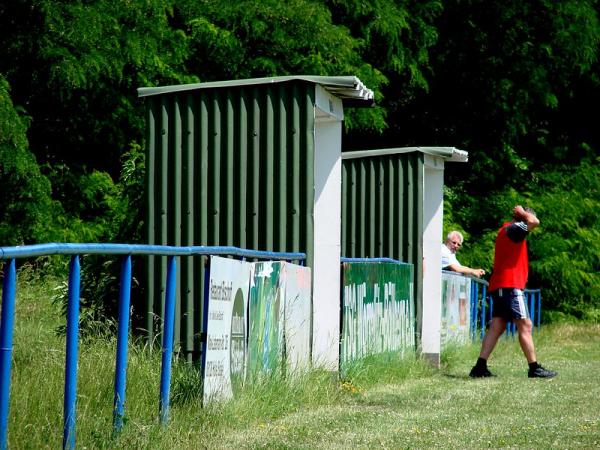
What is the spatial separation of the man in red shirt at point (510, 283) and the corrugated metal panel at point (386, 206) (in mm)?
1898

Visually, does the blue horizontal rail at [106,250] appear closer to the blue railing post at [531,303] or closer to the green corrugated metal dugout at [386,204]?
the green corrugated metal dugout at [386,204]

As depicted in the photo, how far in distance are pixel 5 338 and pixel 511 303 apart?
897cm

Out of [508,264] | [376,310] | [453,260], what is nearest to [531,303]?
[453,260]

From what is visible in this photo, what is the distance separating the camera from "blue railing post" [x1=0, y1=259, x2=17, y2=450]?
16.9 ft

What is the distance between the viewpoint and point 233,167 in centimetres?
1107

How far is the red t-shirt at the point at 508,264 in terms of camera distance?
44.5 ft

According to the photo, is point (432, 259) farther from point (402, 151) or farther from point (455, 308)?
point (455, 308)

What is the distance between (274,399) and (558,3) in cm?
2256

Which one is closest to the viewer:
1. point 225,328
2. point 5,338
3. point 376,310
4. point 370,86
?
point 5,338

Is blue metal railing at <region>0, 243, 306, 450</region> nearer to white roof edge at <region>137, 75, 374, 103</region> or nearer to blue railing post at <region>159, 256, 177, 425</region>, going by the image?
blue railing post at <region>159, 256, 177, 425</region>

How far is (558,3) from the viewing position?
2995 cm

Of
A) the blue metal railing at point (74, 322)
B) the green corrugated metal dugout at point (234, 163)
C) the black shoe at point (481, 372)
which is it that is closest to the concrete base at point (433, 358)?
the black shoe at point (481, 372)

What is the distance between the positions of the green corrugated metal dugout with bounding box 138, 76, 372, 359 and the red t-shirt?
312 cm

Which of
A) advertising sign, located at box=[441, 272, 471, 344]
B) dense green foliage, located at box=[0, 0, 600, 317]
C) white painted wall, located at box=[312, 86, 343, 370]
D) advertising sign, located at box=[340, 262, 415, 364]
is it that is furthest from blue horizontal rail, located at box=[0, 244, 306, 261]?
advertising sign, located at box=[441, 272, 471, 344]
